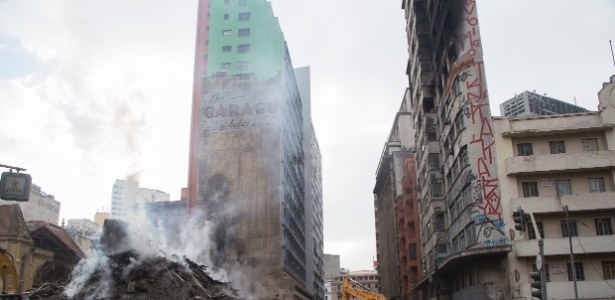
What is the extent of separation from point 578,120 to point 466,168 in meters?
8.24

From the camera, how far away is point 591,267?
35.8 metres

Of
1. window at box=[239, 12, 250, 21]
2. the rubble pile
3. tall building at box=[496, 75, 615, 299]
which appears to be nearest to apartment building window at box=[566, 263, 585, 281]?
tall building at box=[496, 75, 615, 299]

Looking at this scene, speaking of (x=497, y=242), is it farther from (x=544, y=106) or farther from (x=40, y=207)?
(x=40, y=207)

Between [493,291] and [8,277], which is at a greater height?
[8,277]

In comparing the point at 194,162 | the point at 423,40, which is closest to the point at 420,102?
the point at 423,40

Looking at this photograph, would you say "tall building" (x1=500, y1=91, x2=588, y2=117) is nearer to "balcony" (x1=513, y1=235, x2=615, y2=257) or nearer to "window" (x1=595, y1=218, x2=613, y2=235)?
"window" (x1=595, y1=218, x2=613, y2=235)

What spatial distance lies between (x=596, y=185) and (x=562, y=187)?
219 cm

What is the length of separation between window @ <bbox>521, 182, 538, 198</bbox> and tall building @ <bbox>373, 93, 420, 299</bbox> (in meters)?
30.2

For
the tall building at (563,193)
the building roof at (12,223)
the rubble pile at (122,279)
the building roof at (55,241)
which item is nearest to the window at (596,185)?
the tall building at (563,193)

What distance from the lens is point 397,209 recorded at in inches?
3238

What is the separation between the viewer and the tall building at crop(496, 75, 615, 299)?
35719mm

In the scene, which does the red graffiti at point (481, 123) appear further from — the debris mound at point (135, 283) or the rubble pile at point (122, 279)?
the debris mound at point (135, 283)

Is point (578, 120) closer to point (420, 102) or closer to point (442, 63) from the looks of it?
point (442, 63)

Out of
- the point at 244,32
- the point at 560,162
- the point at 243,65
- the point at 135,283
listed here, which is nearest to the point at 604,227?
the point at 560,162
